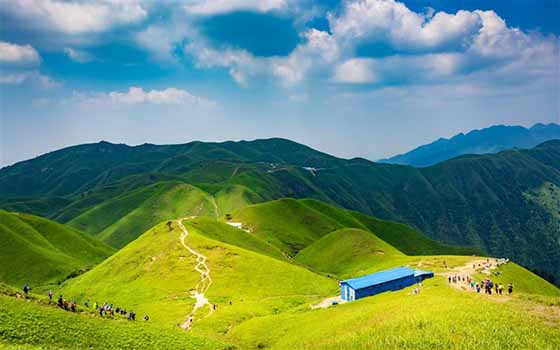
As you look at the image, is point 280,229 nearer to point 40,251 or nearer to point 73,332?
point 40,251

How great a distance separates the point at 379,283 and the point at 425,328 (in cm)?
3596

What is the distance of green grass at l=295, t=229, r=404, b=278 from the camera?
13188 cm

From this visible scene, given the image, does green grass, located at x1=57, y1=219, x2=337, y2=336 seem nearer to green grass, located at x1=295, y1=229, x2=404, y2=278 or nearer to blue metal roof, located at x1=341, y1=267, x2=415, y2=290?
blue metal roof, located at x1=341, y1=267, x2=415, y2=290

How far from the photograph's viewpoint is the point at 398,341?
39.1 meters

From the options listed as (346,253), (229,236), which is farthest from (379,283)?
(229,236)

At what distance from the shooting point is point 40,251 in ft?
451

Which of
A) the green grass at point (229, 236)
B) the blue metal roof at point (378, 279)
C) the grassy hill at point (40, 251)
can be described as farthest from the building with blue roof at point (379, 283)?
the grassy hill at point (40, 251)

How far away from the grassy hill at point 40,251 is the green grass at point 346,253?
81986 millimetres

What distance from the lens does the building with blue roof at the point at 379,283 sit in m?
73.7

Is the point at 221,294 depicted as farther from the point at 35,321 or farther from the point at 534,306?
the point at 534,306

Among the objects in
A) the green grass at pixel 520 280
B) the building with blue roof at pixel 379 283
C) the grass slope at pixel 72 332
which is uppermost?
the grass slope at pixel 72 332

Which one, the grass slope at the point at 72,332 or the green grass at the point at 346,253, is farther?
the green grass at the point at 346,253

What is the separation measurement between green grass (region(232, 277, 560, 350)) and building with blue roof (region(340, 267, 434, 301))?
16.0 meters

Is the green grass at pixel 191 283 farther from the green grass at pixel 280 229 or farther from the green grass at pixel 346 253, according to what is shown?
the green grass at pixel 280 229
